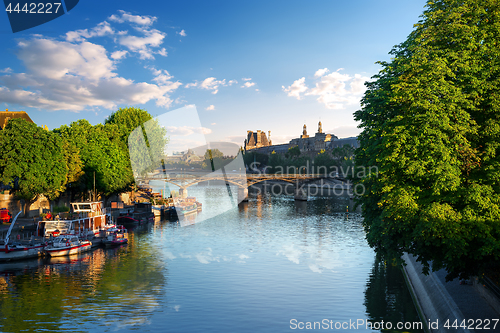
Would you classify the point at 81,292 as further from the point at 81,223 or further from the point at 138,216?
the point at 138,216

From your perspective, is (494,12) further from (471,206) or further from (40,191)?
(40,191)

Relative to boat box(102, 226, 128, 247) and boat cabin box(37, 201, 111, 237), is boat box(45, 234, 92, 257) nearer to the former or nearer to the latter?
boat cabin box(37, 201, 111, 237)

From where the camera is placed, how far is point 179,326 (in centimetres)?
2016

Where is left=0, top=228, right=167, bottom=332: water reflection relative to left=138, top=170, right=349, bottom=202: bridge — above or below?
below

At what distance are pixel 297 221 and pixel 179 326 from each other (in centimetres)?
3987

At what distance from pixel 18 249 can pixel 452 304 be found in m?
35.2

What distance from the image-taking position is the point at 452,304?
18016 mm

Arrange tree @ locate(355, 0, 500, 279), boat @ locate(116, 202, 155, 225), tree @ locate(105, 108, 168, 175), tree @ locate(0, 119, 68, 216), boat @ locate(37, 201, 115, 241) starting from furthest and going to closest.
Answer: tree @ locate(105, 108, 168, 175) → boat @ locate(116, 202, 155, 225) → tree @ locate(0, 119, 68, 216) → boat @ locate(37, 201, 115, 241) → tree @ locate(355, 0, 500, 279)

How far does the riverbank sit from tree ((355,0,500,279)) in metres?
1.50

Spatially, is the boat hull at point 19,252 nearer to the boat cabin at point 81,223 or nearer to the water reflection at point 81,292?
the water reflection at point 81,292

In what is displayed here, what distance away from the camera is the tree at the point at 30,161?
1774 inches

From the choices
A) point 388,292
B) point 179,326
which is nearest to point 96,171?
point 179,326

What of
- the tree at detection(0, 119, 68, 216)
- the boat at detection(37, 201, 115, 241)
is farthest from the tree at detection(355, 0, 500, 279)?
the tree at detection(0, 119, 68, 216)

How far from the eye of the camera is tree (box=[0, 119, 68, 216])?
45.1m
